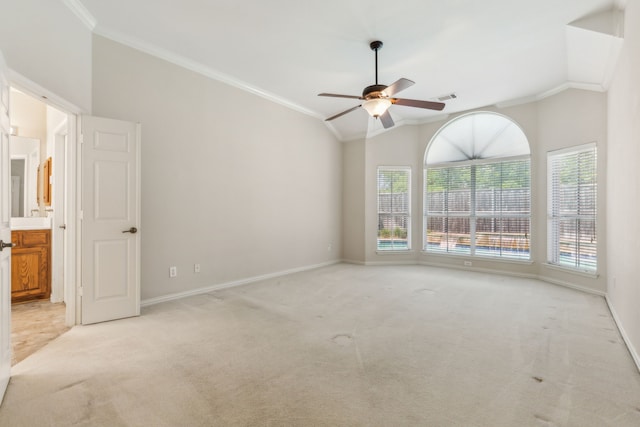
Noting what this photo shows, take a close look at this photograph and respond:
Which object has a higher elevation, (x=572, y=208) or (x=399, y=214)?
(x=572, y=208)

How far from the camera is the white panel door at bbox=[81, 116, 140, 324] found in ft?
10.4

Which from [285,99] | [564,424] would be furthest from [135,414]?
[285,99]

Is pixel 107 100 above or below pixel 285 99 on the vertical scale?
below

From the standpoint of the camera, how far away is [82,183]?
124 inches

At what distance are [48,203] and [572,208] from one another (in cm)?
782

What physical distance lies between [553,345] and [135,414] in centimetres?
324

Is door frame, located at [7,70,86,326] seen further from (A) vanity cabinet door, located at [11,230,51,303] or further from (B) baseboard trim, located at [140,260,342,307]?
(A) vanity cabinet door, located at [11,230,51,303]

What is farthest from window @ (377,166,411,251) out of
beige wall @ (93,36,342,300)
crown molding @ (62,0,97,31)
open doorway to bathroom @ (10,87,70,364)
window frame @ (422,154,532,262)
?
open doorway to bathroom @ (10,87,70,364)

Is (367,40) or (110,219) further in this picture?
(367,40)

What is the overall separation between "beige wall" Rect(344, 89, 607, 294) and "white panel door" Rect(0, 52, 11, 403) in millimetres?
5559

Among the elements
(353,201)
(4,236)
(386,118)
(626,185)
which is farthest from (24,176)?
(626,185)

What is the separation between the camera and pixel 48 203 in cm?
446

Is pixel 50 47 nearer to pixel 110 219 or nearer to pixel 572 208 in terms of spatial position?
pixel 110 219

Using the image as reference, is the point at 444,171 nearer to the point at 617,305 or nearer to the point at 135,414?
the point at 617,305
